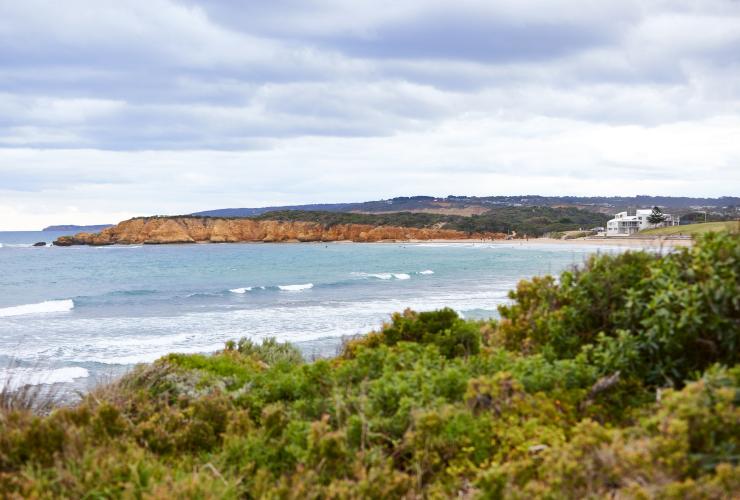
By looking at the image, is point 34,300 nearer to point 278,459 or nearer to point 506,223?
point 278,459

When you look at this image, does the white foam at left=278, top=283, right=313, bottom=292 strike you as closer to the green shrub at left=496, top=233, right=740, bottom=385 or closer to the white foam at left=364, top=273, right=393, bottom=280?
the white foam at left=364, top=273, right=393, bottom=280

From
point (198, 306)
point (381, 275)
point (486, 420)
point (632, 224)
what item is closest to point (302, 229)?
point (632, 224)

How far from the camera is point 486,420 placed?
4590 mm

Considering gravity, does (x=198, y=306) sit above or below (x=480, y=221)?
below

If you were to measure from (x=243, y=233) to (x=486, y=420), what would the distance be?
122 meters

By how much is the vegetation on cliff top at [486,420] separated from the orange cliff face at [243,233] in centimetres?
11160

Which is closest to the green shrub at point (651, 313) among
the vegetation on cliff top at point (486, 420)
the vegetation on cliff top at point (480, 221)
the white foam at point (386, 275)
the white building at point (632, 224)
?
the vegetation on cliff top at point (486, 420)

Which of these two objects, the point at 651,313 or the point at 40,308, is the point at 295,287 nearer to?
the point at 40,308

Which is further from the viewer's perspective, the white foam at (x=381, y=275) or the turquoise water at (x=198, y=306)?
the white foam at (x=381, y=275)

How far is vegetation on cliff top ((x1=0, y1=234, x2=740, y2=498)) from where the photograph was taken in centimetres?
360

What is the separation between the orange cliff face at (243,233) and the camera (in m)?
119

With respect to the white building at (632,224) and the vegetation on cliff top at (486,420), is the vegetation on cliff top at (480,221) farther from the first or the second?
the vegetation on cliff top at (486,420)

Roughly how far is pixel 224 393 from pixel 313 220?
123 metres

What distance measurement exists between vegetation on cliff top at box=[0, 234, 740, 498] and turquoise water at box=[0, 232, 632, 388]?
107 cm
